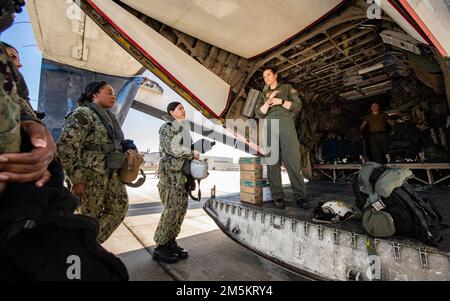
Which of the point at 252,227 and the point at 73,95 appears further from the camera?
the point at 73,95

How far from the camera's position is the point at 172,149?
2.59 metres

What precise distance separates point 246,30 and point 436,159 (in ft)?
17.8

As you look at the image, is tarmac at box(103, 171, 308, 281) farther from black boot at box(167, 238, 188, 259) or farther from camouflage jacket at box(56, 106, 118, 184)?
camouflage jacket at box(56, 106, 118, 184)

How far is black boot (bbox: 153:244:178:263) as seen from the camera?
2.42 meters

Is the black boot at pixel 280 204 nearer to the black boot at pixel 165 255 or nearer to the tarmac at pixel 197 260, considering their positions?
the tarmac at pixel 197 260

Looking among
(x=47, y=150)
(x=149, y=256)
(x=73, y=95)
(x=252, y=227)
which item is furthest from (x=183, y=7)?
(x=73, y=95)

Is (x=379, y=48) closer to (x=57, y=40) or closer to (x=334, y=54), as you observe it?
(x=334, y=54)

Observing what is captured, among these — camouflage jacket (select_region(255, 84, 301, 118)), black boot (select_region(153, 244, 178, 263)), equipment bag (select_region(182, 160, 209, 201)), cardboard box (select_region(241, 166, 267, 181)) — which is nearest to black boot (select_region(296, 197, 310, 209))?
cardboard box (select_region(241, 166, 267, 181))

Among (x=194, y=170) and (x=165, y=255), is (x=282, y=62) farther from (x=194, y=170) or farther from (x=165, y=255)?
(x=165, y=255)

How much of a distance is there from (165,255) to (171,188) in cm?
83

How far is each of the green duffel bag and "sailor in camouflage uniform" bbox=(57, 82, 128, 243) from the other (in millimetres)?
2438

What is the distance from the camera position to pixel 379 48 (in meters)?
3.77

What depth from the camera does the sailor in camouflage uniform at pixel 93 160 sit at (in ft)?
5.81

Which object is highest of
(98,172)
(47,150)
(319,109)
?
(319,109)
